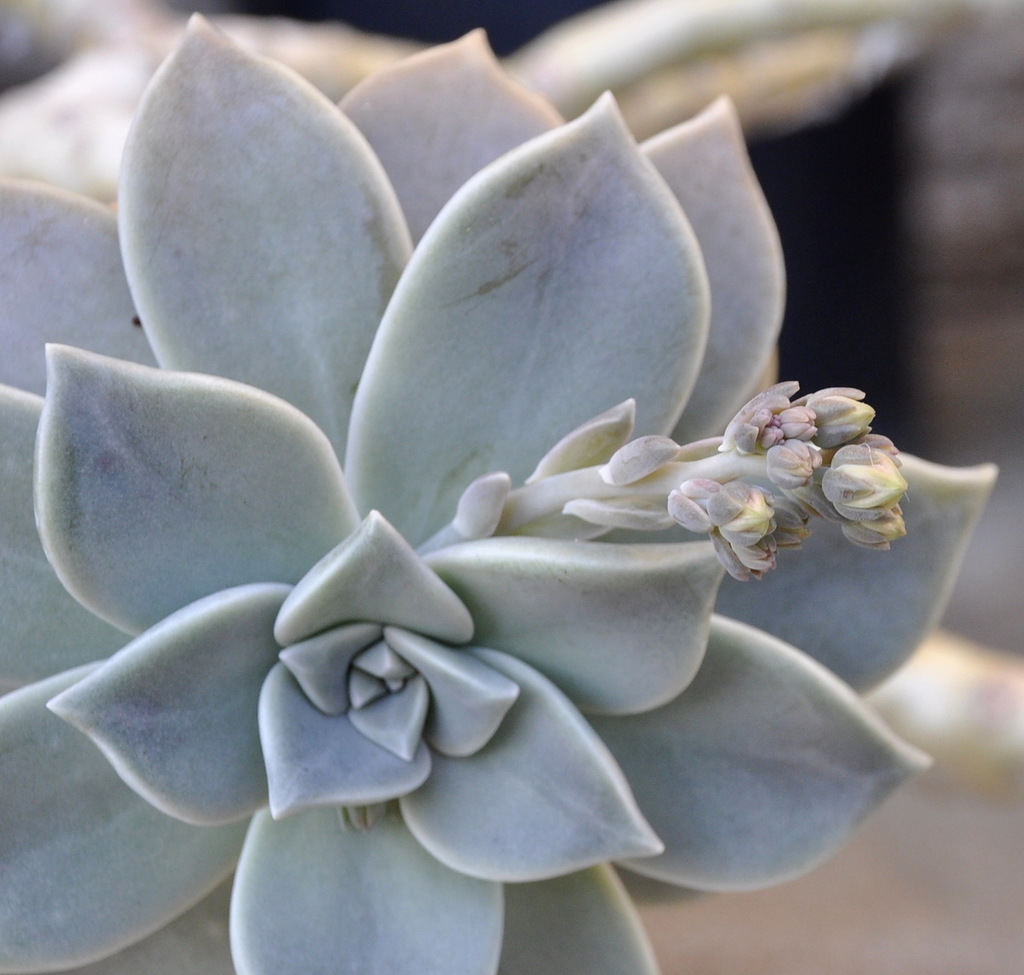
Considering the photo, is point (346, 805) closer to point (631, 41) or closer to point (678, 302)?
point (678, 302)

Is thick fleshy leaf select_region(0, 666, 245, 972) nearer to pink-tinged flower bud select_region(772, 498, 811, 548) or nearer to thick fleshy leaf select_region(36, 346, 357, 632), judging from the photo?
thick fleshy leaf select_region(36, 346, 357, 632)

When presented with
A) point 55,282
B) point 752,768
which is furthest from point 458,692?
point 55,282

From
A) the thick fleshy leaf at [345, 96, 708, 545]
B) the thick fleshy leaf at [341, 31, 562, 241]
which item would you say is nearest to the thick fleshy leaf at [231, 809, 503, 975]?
the thick fleshy leaf at [345, 96, 708, 545]

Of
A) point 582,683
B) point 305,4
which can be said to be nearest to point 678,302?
point 582,683

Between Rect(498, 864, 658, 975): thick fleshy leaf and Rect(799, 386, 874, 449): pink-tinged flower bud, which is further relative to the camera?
Rect(498, 864, 658, 975): thick fleshy leaf

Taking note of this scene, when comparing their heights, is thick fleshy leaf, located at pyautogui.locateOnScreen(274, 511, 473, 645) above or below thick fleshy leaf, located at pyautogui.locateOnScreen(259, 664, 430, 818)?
above

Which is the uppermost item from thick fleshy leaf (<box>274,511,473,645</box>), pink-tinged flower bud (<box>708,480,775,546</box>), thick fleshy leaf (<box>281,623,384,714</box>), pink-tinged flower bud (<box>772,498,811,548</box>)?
pink-tinged flower bud (<box>708,480,775,546</box>)
